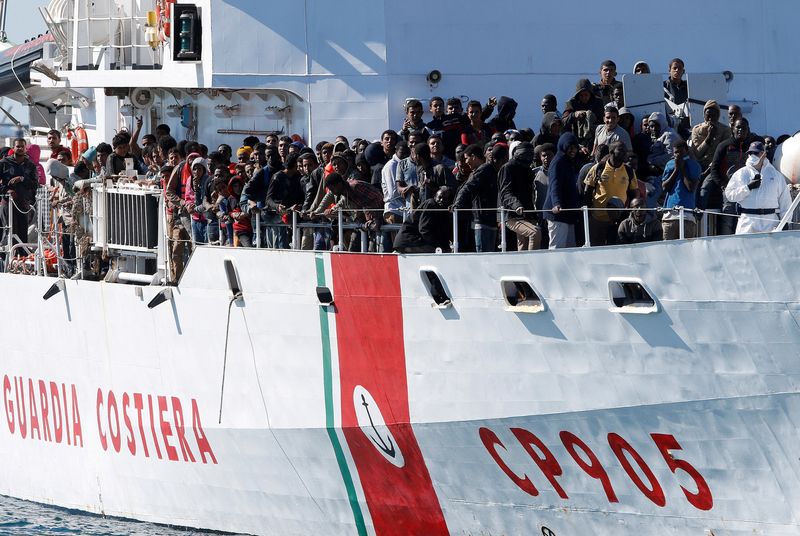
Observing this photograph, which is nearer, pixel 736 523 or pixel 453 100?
pixel 736 523

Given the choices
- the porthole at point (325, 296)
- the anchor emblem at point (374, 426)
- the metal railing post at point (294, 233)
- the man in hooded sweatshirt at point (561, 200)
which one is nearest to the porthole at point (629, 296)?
the man in hooded sweatshirt at point (561, 200)

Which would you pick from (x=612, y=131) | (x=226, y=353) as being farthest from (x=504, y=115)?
(x=226, y=353)

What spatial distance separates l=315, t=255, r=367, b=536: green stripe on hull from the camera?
13.6 metres

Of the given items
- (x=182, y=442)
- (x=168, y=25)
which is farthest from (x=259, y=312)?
(x=168, y=25)

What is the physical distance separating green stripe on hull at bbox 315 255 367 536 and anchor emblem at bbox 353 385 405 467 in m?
0.35

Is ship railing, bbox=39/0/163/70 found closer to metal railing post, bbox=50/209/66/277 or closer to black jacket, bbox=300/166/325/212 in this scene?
metal railing post, bbox=50/209/66/277

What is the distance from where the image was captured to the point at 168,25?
17297 millimetres

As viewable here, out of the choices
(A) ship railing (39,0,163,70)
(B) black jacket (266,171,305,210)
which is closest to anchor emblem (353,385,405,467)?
(B) black jacket (266,171,305,210)

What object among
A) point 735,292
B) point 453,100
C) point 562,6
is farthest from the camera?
point 562,6

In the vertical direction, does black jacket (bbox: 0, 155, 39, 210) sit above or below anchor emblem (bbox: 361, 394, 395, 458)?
above

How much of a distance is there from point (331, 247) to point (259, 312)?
0.95 metres

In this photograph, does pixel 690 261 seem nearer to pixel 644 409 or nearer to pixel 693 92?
pixel 644 409

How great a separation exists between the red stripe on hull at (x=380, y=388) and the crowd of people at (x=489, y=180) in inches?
16.8

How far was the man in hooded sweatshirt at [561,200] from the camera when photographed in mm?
12430
